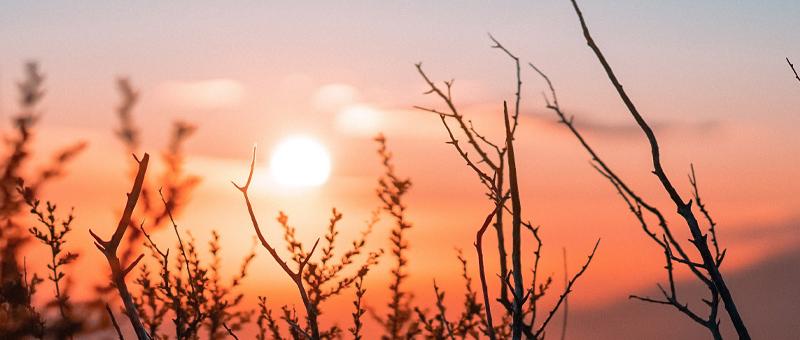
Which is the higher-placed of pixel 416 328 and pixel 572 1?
pixel 416 328

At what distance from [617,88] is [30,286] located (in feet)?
18.0

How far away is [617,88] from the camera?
2350 mm

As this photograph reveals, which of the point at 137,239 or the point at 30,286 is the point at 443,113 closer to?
the point at 137,239

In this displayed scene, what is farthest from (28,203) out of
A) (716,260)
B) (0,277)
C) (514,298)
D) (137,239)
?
(716,260)

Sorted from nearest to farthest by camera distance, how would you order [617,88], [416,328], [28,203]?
[617,88]
[28,203]
[416,328]

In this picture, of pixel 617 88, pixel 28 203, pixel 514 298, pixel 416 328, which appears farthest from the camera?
pixel 416 328

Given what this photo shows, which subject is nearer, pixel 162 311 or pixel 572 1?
pixel 572 1

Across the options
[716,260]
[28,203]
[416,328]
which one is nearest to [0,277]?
[28,203]

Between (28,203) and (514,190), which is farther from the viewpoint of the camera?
(28,203)

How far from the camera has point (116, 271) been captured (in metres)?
2.60

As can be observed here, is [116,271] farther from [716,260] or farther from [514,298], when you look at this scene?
[716,260]

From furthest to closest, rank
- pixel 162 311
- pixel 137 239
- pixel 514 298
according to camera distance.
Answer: pixel 162 311
pixel 137 239
pixel 514 298

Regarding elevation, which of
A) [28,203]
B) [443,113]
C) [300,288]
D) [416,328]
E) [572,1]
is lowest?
[300,288]

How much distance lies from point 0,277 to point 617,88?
500cm
